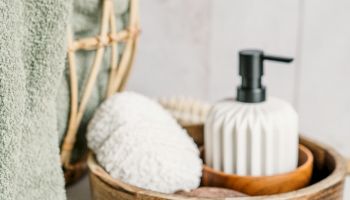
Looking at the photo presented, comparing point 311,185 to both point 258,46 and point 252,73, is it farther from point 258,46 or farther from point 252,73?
point 258,46

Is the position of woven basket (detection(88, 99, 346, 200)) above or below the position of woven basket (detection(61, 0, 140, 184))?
below

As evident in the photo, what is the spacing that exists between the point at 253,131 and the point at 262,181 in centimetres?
4

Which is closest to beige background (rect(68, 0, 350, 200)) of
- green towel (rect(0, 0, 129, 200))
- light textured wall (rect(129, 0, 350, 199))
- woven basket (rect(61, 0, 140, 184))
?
light textured wall (rect(129, 0, 350, 199))

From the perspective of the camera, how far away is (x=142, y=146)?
50cm

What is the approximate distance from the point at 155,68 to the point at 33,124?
0.33 metres

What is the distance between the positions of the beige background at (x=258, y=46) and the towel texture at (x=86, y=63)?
16cm

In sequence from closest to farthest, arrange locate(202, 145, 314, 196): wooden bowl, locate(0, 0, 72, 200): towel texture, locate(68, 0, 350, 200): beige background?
locate(0, 0, 72, 200): towel texture < locate(202, 145, 314, 196): wooden bowl < locate(68, 0, 350, 200): beige background

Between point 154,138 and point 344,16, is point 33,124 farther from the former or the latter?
point 344,16

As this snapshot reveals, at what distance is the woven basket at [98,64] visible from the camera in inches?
21.8

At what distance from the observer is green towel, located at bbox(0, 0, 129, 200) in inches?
15.8

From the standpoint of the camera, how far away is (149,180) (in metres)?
0.49

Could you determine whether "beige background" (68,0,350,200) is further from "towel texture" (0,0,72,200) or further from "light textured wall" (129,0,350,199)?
"towel texture" (0,0,72,200)

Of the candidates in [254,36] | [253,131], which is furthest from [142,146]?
[254,36]

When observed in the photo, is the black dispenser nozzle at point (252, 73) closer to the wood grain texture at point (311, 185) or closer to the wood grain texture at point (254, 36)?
the wood grain texture at point (311, 185)
